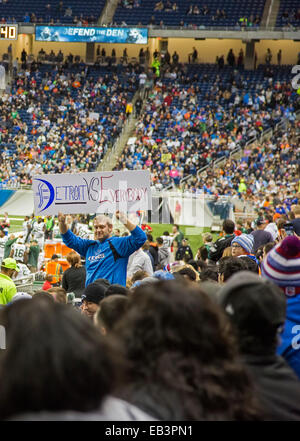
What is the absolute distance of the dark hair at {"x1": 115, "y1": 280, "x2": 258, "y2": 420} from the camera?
2.13 meters

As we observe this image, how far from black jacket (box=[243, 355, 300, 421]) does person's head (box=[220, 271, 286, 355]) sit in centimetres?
4

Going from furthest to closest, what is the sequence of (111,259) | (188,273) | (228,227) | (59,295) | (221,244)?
(228,227) → (221,244) → (111,259) → (188,273) → (59,295)

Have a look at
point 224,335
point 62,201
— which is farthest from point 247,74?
point 224,335

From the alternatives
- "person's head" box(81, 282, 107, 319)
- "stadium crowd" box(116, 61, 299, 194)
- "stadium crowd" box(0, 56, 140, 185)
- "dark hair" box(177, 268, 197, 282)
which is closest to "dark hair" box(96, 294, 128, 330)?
"person's head" box(81, 282, 107, 319)

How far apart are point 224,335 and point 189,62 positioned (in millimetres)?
39953

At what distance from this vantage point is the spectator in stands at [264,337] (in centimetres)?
239

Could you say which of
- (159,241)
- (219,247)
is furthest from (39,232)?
(219,247)

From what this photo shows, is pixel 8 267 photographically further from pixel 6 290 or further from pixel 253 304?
pixel 253 304

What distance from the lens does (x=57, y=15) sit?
138 feet

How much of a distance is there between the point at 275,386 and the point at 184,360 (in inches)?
18.0

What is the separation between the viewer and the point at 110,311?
3.11m

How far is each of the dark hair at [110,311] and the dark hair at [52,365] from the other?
1281 millimetres

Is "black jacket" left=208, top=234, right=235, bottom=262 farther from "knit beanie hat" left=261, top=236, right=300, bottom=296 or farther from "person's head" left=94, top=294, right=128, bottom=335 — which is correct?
"person's head" left=94, top=294, right=128, bottom=335
